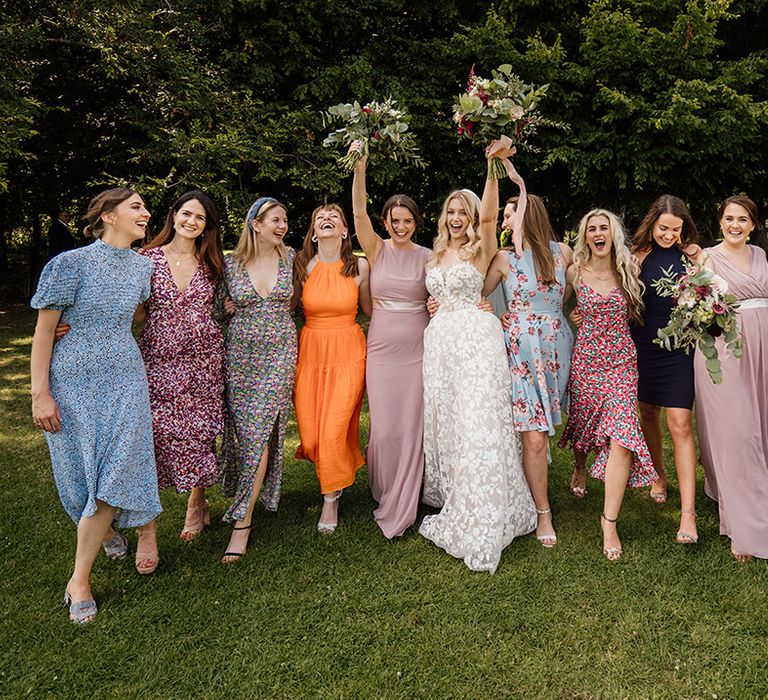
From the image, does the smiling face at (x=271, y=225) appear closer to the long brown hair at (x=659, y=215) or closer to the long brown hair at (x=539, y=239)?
the long brown hair at (x=539, y=239)

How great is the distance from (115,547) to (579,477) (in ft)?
12.1

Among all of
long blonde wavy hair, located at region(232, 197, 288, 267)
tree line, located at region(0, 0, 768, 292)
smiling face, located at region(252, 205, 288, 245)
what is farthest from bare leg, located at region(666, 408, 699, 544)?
tree line, located at region(0, 0, 768, 292)

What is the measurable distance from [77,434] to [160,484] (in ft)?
2.80

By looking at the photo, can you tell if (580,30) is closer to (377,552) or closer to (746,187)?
(746,187)

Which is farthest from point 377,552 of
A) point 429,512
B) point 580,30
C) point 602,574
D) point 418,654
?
point 580,30

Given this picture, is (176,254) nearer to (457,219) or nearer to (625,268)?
(457,219)

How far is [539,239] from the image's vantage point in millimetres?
4371

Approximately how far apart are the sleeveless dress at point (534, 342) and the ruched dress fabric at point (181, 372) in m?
2.13

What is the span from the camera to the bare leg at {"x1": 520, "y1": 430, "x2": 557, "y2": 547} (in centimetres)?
434

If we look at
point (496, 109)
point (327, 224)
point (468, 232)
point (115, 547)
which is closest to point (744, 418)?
point (468, 232)

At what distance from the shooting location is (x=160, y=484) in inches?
163

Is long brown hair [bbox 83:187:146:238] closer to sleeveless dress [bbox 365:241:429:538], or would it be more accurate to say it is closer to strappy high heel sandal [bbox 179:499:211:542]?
sleeveless dress [bbox 365:241:429:538]

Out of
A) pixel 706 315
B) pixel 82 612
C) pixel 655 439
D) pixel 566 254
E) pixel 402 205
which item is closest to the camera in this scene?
pixel 82 612

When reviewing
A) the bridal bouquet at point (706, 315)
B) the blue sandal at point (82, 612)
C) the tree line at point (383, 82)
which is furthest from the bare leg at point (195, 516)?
the tree line at point (383, 82)
